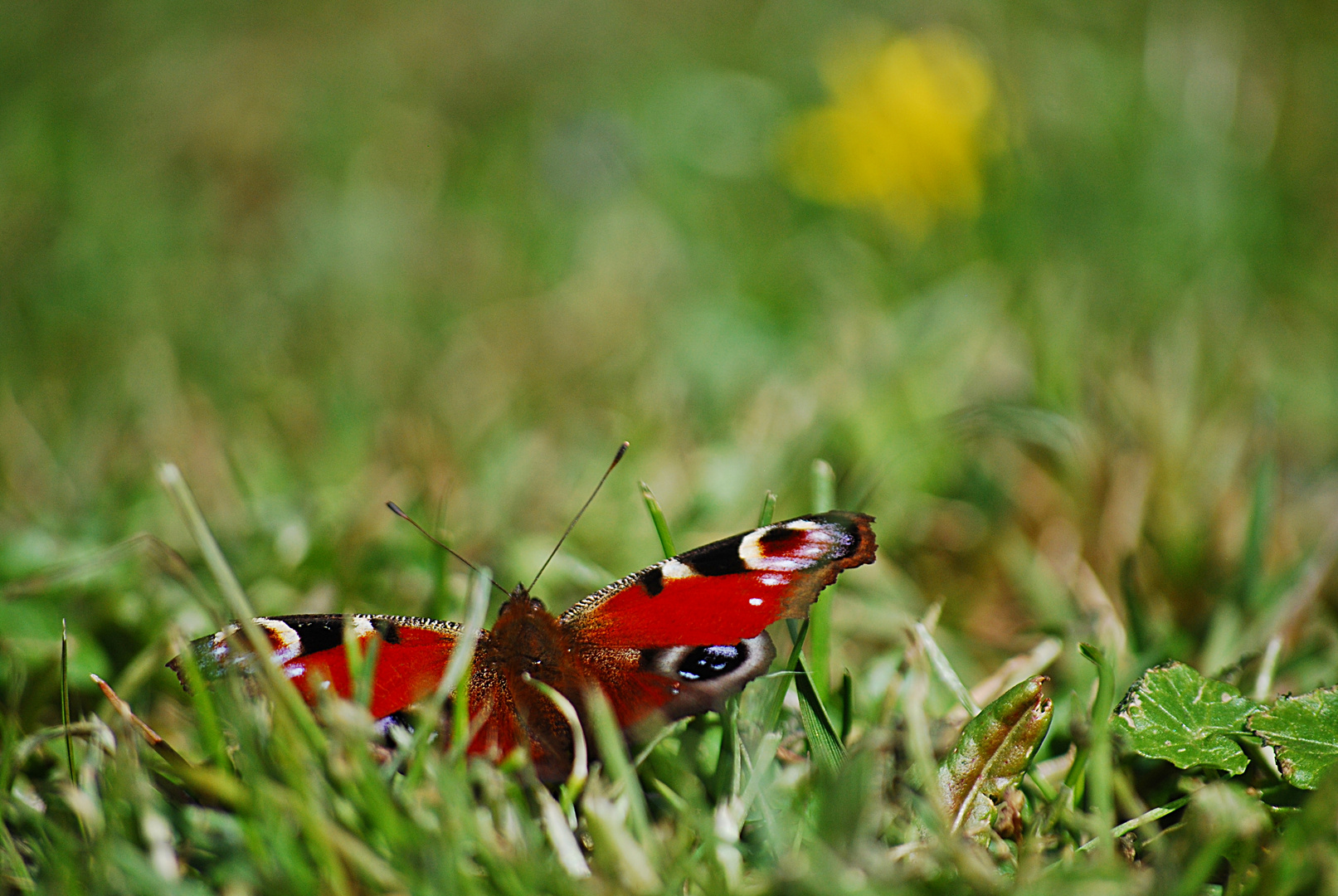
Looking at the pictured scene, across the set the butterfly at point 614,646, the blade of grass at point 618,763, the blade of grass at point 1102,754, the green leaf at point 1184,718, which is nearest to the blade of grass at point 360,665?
the butterfly at point 614,646

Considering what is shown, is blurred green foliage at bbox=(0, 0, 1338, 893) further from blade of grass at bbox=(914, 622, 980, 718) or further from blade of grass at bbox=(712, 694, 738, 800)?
blade of grass at bbox=(712, 694, 738, 800)

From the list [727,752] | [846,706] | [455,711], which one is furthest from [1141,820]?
[455,711]

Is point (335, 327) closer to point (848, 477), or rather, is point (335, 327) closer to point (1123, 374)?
point (848, 477)

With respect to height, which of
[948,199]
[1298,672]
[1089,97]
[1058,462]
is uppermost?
[1089,97]

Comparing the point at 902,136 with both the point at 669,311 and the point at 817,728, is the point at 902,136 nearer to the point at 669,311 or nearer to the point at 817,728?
the point at 669,311

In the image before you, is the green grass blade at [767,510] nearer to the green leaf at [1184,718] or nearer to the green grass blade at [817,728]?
the green grass blade at [817,728]

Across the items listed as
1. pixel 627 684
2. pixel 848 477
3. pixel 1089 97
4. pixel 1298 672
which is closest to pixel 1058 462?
pixel 848 477

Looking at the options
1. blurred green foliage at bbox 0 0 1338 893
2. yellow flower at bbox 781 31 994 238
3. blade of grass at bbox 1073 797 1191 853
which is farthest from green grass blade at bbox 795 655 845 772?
yellow flower at bbox 781 31 994 238
